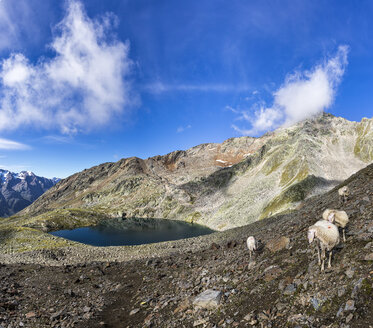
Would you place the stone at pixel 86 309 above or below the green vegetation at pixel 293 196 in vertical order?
below

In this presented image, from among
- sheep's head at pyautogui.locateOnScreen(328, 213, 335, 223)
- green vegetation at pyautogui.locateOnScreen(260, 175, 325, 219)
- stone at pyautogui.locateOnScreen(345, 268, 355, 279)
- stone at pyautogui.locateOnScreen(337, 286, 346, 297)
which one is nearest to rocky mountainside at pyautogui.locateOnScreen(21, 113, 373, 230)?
green vegetation at pyautogui.locateOnScreen(260, 175, 325, 219)

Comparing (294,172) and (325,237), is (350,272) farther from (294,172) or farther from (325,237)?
(294,172)

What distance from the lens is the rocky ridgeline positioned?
929 cm

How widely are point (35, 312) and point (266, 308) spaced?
739 inches

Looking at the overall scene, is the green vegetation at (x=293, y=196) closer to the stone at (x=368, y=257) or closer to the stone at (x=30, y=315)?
the stone at (x=368, y=257)

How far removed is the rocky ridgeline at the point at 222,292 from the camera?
9289 mm

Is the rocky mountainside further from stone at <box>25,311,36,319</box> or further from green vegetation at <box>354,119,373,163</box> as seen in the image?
stone at <box>25,311,36,319</box>

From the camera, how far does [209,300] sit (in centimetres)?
1354

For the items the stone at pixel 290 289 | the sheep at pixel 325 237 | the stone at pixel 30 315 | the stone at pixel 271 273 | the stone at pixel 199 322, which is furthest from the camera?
the stone at pixel 30 315

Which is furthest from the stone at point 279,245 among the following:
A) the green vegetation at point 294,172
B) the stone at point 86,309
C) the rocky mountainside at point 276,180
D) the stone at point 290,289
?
the green vegetation at point 294,172

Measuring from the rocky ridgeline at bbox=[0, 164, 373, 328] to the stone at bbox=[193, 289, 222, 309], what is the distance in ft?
0.17

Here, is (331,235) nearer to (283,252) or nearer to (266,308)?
(266,308)

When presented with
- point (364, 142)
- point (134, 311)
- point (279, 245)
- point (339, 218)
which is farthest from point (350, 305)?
point (364, 142)

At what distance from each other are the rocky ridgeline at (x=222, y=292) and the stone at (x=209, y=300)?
2.1 inches
